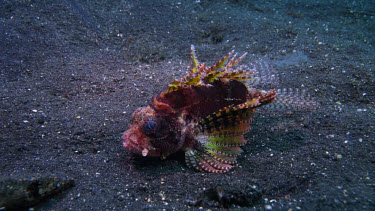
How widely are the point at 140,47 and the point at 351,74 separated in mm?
5478

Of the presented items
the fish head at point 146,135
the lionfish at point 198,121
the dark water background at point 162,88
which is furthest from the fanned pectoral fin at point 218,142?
the fish head at point 146,135

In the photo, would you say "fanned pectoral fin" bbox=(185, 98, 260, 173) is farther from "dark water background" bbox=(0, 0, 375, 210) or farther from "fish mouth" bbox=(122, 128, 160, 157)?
"fish mouth" bbox=(122, 128, 160, 157)

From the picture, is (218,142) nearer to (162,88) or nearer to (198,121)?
(198,121)

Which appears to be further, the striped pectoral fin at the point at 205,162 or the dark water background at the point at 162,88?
the striped pectoral fin at the point at 205,162

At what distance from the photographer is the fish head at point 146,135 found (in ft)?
10.2

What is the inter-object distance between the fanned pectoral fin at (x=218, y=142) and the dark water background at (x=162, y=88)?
0.52 ft

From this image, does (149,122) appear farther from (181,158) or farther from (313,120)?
(313,120)

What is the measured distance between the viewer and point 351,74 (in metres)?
5.27

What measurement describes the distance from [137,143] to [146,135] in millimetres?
165

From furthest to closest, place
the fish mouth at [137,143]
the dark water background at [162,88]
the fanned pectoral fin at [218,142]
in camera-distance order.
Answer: the fanned pectoral fin at [218,142] → the fish mouth at [137,143] → the dark water background at [162,88]

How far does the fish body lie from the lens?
3.15m

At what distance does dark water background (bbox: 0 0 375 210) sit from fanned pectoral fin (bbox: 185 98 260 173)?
0.16 meters

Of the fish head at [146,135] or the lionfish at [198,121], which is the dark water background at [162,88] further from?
the fish head at [146,135]

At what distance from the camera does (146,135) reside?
10.3 ft
